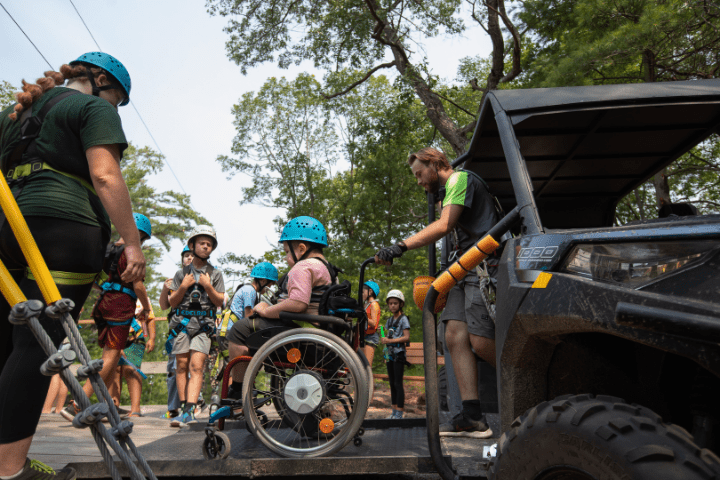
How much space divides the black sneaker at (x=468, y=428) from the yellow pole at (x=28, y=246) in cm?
237

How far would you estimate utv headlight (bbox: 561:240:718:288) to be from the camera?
1.39 metres

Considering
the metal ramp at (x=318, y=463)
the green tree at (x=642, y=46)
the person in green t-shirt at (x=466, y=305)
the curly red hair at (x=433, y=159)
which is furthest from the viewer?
the green tree at (x=642, y=46)

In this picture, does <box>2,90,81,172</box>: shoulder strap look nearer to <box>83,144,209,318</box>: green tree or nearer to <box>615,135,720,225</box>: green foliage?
<box>615,135,720,225</box>: green foliage

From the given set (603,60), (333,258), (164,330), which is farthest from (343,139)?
(603,60)

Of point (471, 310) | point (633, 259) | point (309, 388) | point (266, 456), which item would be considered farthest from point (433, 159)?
point (633, 259)

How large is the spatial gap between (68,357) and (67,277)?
0.50 meters

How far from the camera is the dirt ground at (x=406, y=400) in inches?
384

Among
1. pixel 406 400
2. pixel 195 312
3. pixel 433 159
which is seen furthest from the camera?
pixel 406 400

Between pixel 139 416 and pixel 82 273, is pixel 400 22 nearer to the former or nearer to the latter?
pixel 139 416

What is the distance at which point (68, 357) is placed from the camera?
1.77 m

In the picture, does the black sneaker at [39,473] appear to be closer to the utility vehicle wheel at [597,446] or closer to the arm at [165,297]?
the utility vehicle wheel at [597,446]

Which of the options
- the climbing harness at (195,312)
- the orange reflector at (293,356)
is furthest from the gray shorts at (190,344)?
the orange reflector at (293,356)

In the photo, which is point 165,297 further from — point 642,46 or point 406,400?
point 642,46

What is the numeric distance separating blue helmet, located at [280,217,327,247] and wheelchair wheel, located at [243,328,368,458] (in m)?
0.90
